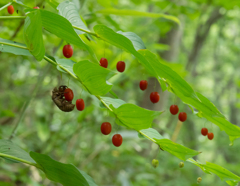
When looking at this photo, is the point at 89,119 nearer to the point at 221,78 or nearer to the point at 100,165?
the point at 100,165

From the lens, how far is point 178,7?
2.10 metres

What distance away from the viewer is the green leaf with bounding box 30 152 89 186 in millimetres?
618

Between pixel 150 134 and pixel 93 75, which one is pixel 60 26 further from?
pixel 150 134

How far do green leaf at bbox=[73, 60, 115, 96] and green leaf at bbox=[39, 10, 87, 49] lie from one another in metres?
0.05

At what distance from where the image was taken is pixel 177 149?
24.4 inches

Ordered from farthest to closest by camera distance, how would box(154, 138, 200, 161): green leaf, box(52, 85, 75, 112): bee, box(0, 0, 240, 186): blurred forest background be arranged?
box(0, 0, 240, 186): blurred forest background < box(52, 85, 75, 112): bee < box(154, 138, 200, 161): green leaf

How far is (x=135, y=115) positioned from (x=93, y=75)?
14 cm

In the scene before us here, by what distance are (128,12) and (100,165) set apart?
2.21 metres

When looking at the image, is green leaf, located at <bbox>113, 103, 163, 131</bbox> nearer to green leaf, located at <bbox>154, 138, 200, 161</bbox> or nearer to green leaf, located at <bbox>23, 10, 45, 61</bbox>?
green leaf, located at <bbox>154, 138, 200, 161</bbox>

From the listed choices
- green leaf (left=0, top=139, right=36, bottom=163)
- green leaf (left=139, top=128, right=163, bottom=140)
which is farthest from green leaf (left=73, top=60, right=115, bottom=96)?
green leaf (left=0, top=139, right=36, bottom=163)

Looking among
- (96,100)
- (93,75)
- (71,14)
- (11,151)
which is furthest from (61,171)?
(96,100)

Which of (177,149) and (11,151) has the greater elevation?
(177,149)

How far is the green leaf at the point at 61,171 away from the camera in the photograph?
2.03 feet

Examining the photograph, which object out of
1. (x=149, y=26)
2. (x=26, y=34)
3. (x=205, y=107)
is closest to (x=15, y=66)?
(x=149, y=26)
